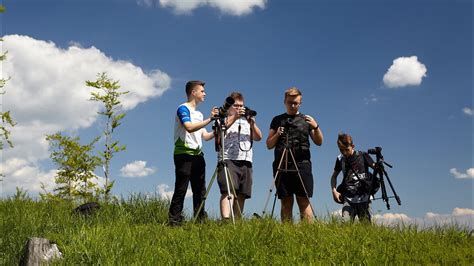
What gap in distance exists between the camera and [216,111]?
771 centimetres

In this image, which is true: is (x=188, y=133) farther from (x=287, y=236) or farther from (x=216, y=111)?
(x=287, y=236)

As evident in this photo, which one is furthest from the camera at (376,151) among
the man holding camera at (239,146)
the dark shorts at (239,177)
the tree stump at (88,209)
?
the tree stump at (88,209)

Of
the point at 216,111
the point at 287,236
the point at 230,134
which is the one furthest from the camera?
the point at 230,134

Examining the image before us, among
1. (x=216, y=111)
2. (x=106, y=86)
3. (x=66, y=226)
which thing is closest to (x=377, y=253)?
(x=216, y=111)

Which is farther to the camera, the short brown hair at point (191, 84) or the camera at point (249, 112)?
the short brown hair at point (191, 84)

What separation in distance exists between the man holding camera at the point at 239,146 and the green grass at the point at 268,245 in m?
0.77

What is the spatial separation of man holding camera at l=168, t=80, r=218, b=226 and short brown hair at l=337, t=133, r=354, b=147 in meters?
2.49

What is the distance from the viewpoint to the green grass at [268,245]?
5777mm

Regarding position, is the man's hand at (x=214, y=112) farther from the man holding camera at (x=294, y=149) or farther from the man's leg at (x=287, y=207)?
the man's leg at (x=287, y=207)

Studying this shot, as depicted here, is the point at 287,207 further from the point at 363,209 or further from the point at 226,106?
the point at 226,106

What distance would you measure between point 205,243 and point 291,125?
2630 millimetres

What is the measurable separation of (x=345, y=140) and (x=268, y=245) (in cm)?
321

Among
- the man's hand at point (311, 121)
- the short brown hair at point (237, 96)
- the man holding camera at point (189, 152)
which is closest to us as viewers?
the man's hand at point (311, 121)

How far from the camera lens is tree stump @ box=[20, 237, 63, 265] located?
684 cm
